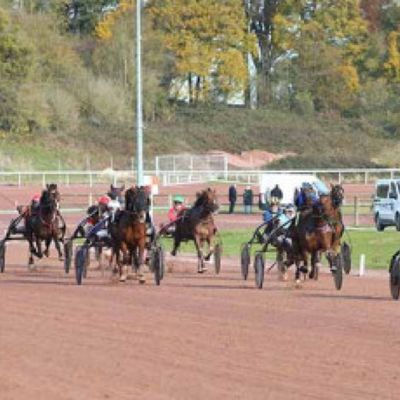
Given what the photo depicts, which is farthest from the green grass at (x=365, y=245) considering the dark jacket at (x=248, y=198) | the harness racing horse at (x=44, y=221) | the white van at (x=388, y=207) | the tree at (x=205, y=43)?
the tree at (x=205, y=43)

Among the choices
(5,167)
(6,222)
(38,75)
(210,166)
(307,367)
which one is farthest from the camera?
(38,75)

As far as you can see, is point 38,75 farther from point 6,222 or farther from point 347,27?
point 6,222

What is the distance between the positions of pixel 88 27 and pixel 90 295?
7551 cm

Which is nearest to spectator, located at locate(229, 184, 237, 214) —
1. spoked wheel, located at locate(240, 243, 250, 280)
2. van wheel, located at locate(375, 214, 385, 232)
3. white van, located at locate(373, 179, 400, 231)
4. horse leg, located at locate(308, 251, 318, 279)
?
white van, located at locate(373, 179, 400, 231)

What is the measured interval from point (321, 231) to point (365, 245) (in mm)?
12248

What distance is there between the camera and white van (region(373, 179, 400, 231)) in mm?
42266

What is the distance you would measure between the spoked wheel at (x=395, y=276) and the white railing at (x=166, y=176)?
43.3m

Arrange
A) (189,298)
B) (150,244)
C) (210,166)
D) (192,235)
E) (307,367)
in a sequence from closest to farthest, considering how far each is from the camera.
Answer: (307,367) → (189,298) → (150,244) → (192,235) → (210,166)

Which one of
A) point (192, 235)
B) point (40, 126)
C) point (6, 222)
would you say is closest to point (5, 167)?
point (40, 126)

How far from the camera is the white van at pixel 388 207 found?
139 feet

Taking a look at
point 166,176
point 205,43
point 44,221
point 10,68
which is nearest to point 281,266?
point 44,221

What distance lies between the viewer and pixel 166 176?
223 ft

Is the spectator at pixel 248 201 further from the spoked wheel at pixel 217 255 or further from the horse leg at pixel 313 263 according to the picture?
the horse leg at pixel 313 263

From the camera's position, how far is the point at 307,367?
13.4 m
